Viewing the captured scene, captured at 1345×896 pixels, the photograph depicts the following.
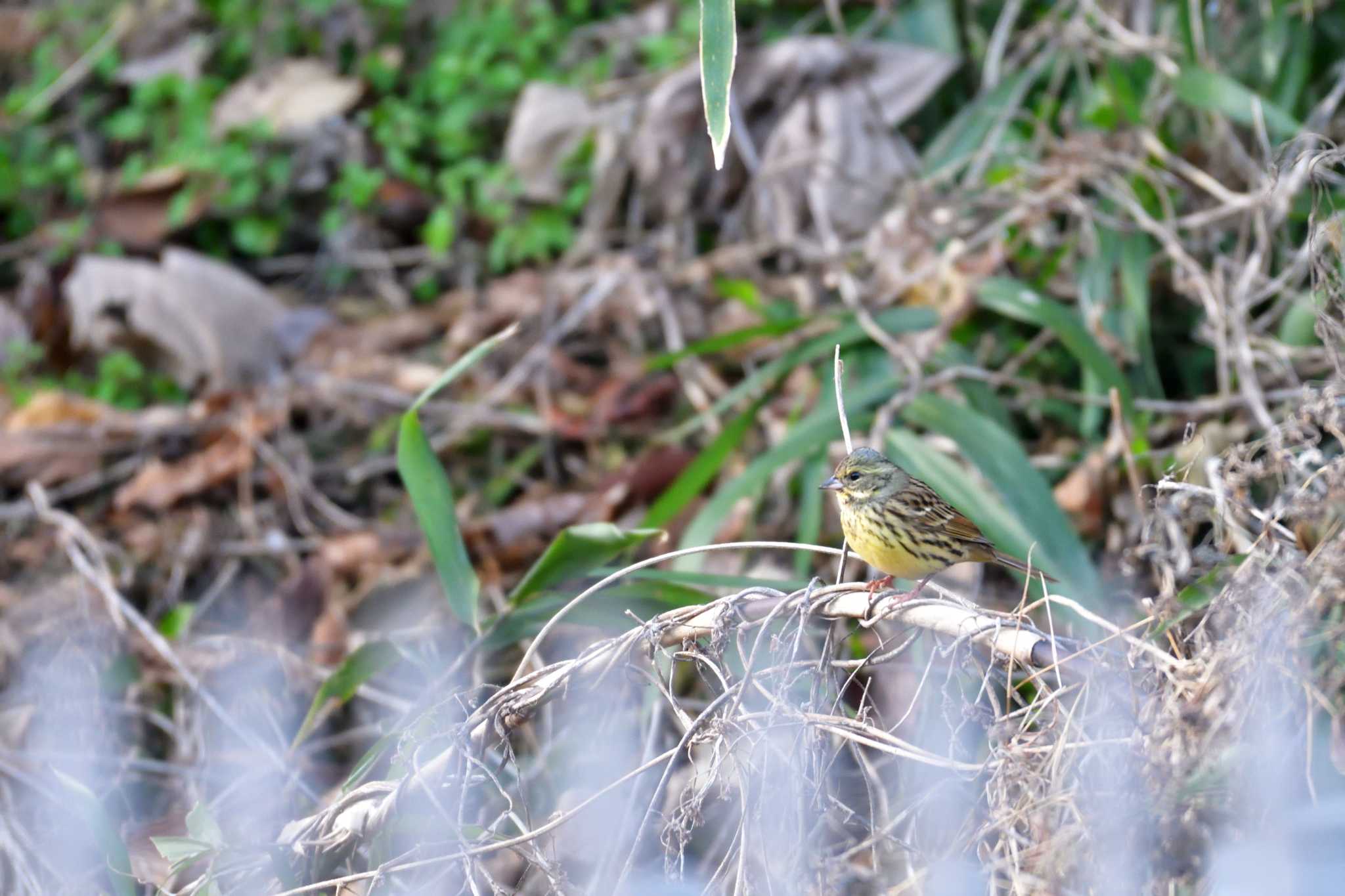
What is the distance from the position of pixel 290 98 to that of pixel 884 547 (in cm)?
430

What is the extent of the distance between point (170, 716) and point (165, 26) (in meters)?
3.94

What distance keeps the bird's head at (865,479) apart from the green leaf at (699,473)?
0.86 metres

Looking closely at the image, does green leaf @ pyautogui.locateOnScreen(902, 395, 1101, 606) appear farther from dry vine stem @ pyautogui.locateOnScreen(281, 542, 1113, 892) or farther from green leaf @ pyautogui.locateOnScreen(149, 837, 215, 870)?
green leaf @ pyautogui.locateOnScreen(149, 837, 215, 870)

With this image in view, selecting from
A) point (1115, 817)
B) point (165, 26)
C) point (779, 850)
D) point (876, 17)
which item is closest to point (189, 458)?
point (165, 26)

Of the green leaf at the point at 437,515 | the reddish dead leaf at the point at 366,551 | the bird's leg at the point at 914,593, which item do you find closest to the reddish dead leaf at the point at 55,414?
the reddish dead leaf at the point at 366,551

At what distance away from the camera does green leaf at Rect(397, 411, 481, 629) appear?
2666 mm

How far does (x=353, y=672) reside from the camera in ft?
8.86

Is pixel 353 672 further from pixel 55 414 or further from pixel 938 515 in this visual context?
pixel 55 414

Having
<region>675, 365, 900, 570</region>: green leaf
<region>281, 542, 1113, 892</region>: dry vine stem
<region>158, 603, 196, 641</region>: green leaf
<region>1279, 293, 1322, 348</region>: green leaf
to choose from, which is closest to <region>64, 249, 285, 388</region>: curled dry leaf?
<region>158, 603, 196, 641</region>: green leaf

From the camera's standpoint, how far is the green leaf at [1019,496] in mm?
3232

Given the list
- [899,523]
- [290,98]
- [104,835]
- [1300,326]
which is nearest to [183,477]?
[290,98]

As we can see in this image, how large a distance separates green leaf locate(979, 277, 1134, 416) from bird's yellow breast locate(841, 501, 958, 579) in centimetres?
114

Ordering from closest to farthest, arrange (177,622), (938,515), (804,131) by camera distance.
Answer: (938,515) → (177,622) → (804,131)

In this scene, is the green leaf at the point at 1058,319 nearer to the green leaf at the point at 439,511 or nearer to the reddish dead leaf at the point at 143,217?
the green leaf at the point at 439,511
